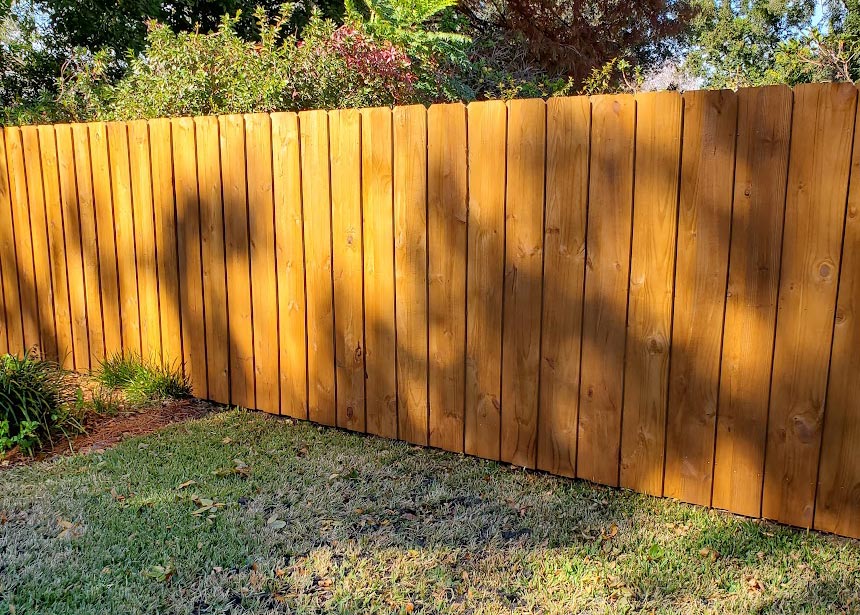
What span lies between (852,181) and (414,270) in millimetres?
1888

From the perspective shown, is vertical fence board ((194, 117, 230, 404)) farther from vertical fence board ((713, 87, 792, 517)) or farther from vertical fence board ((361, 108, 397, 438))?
vertical fence board ((713, 87, 792, 517))

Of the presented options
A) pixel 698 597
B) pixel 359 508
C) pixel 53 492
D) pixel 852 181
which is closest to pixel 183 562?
pixel 359 508

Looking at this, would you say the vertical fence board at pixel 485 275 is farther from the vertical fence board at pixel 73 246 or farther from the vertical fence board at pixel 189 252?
the vertical fence board at pixel 73 246

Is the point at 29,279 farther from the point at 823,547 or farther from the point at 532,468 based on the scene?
the point at 823,547

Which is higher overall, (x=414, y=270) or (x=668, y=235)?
(x=668, y=235)

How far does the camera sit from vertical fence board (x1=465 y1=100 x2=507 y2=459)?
314cm

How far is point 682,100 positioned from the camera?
2.70 metres

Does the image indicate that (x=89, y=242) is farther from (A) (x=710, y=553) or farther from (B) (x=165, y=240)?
(A) (x=710, y=553)

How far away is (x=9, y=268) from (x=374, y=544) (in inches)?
156

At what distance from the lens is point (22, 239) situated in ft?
16.4

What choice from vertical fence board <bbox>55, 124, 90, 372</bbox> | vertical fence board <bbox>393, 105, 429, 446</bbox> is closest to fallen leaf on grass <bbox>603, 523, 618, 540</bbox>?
vertical fence board <bbox>393, 105, 429, 446</bbox>

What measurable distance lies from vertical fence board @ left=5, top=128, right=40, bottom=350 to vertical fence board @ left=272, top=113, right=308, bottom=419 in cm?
227

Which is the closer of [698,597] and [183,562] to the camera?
[698,597]

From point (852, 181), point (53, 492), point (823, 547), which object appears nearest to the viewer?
point (852, 181)
